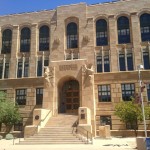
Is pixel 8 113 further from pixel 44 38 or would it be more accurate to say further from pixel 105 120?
pixel 44 38

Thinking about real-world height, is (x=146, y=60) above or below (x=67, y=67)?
above

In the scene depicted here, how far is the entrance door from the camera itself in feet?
112

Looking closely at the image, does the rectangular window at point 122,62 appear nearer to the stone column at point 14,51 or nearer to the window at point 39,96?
Answer: the window at point 39,96

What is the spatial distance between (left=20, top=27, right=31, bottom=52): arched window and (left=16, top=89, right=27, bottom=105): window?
22.5ft

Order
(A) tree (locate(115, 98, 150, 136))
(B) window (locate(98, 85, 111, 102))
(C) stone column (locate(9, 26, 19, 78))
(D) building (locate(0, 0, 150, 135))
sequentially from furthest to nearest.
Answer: (C) stone column (locate(9, 26, 19, 78)) → (B) window (locate(98, 85, 111, 102)) → (D) building (locate(0, 0, 150, 135)) → (A) tree (locate(115, 98, 150, 136))


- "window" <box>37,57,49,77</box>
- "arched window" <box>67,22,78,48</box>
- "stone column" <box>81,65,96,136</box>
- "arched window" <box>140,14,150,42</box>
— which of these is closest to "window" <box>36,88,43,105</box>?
"window" <box>37,57,49,77</box>

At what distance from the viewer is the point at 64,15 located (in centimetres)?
3831

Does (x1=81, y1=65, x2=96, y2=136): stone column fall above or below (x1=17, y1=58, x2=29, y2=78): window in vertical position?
below

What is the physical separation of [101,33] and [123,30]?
3260 mm

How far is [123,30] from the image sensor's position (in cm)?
3628

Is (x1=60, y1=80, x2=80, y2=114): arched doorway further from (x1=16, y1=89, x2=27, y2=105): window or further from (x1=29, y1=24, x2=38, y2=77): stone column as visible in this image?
(x1=16, y1=89, x2=27, y2=105): window

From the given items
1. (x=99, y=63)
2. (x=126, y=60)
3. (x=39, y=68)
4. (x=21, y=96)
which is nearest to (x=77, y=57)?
(x=99, y=63)

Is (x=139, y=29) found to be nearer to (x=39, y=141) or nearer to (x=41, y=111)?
(x=41, y=111)

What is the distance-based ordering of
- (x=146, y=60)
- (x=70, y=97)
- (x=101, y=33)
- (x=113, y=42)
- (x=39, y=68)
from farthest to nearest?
1. (x=39, y=68)
2. (x=101, y=33)
3. (x=113, y=42)
4. (x=70, y=97)
5. (x=146, y=60)
